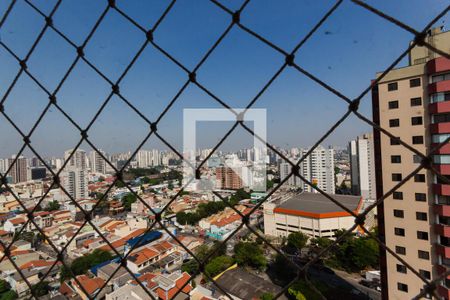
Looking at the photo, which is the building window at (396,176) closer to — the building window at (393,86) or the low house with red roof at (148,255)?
the building window at (393,86)

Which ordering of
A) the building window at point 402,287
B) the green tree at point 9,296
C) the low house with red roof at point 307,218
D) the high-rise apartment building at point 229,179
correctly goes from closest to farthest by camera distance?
the building window at point 402,287
the green tree at point 9,296
the low house with red roof at point 307,218
the high-rise apartment building at point 229,179

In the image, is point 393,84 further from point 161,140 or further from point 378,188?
point 161,140

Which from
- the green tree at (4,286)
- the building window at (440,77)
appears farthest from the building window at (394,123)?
the green tree at (4,286)

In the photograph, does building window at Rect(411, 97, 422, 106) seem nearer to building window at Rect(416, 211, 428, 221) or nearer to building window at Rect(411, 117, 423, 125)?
building window at Rect(411, 117, 423, 125)

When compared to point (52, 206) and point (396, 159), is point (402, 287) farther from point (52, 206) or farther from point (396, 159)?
point (52, 206)

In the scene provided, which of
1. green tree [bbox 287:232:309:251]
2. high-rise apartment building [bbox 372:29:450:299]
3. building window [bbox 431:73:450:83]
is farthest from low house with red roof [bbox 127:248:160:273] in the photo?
building window [bbox 431:73:450:83]

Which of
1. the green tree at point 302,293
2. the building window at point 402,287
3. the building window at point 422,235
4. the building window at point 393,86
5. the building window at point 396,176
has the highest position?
the building window at point 393,86

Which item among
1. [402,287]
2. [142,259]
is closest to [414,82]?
[402,287]
